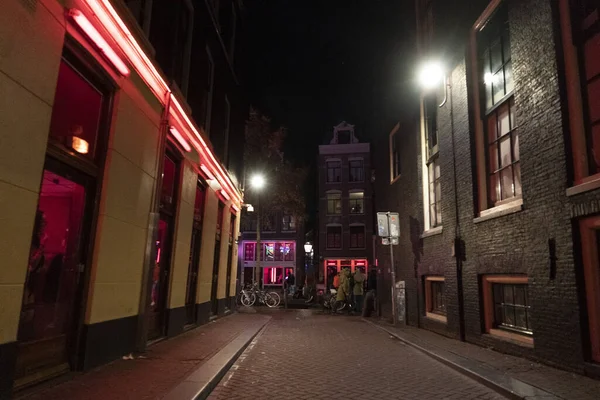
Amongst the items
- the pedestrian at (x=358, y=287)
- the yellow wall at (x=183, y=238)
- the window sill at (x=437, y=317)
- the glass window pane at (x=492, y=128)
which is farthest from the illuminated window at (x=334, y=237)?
the glass window pane at (x=492, y=128)

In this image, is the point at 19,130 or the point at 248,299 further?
the point at 248,299

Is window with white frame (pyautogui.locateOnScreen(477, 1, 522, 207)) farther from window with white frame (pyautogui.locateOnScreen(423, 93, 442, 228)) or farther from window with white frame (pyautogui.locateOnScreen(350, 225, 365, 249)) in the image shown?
window with white frame (pyautogui.locateOnScreen(350, 225, 365, 249))

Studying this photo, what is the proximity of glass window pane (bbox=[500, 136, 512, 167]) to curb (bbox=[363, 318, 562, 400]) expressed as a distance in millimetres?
3715

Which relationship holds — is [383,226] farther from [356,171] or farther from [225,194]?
[356,171]

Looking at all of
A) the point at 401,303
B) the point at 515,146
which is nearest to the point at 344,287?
the point at 401,303

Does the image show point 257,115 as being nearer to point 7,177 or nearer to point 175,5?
point 175,5

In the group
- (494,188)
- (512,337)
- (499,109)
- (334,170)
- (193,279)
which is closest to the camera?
(512,337)

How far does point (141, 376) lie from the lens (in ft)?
16.8

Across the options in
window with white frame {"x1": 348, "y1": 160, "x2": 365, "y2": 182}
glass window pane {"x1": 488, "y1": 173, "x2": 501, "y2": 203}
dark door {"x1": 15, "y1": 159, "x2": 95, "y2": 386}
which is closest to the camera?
dark door {"x1": 15, "y1": 159, "x2": 95, "y2": 386}

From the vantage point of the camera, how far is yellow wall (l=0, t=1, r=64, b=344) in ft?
12.2

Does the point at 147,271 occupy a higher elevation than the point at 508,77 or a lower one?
lower

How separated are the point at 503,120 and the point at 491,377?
4942mm

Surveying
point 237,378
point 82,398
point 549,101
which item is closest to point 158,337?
point 237,378

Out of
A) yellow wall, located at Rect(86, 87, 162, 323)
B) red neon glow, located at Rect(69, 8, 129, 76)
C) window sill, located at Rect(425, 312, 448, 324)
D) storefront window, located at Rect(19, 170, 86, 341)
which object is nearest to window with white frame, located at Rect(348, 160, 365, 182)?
window sill, located at Rect(425, 312, 448, 324)
